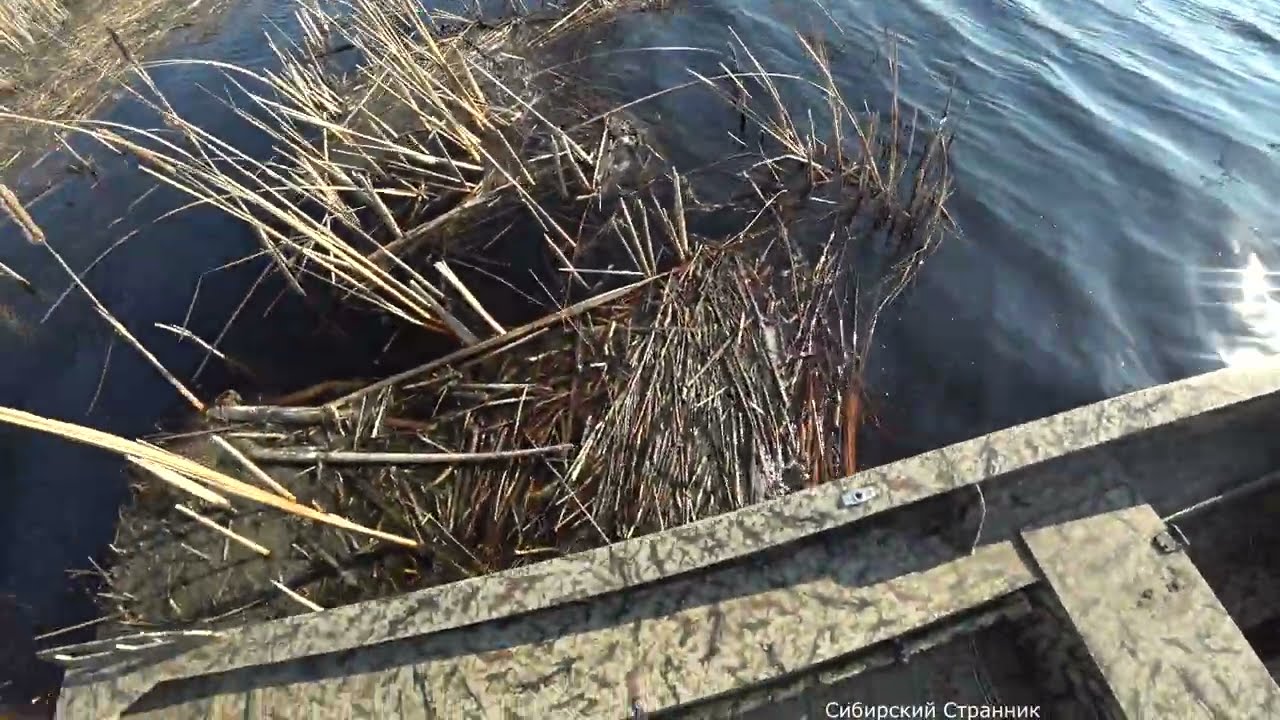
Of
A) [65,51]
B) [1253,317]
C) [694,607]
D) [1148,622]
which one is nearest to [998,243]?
[1253,317]

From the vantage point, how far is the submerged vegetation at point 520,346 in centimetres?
352

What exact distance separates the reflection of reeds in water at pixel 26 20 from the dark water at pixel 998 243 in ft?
7.02

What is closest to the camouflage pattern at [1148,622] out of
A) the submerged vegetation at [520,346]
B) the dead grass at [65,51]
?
the submerged vegetation at [520,346]

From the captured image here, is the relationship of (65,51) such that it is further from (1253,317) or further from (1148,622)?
(1253,317)

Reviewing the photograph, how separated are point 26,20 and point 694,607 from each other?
1047cm

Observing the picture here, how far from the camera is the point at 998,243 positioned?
17.2ft

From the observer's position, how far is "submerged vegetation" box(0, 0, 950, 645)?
3.52 m

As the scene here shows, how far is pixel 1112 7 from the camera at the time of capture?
767cm

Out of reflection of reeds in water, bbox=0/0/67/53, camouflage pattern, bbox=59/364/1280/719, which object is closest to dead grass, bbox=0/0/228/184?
reflection of reeds in water, bbox=0/0/67/53

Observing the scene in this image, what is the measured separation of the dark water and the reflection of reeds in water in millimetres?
2139

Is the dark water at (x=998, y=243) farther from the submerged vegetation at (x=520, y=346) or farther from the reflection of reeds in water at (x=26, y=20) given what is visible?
the reflection of reeds in water at (x=26, y=20)

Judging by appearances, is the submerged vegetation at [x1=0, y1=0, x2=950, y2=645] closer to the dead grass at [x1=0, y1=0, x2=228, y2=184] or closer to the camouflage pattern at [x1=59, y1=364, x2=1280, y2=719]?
the camouflage pattern at [x1=59, y1=364, x2=1280, y2=719]

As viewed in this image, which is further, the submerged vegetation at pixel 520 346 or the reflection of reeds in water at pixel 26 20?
the reflection of reeds in water at pixel 26 20

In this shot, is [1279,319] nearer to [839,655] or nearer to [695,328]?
[695,328]
